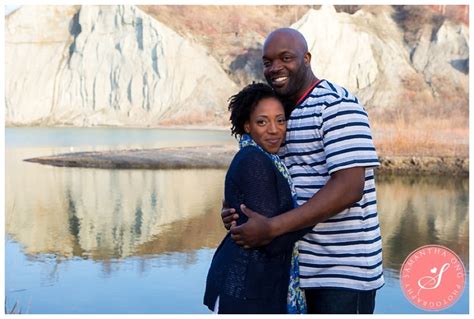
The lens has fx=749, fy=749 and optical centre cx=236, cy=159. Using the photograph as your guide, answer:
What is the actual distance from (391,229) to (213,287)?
261 inches

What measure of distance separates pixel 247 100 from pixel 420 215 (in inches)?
307

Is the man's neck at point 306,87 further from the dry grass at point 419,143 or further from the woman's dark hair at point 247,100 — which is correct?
the dry grass at point 419,143

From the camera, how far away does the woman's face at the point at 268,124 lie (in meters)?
2.29

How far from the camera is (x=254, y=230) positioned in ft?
7.15

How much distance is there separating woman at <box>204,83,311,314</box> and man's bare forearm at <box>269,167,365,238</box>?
41mm

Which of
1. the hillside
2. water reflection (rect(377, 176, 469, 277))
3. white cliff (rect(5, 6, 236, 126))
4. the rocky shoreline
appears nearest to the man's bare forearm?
water reflection (rect(377, 176, 469, 277))

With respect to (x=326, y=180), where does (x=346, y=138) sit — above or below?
above

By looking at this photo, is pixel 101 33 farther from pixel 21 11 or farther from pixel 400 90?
pixel 400 90

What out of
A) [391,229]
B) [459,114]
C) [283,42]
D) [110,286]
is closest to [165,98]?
[459,114]

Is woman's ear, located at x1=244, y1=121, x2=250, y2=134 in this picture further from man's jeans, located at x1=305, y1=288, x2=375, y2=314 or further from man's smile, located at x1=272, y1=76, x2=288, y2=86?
man's jeans, located at x1=305, y1=288, x2=375, y2=314

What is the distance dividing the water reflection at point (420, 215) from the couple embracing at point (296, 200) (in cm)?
423

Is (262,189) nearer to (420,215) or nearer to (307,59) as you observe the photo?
(307,59)

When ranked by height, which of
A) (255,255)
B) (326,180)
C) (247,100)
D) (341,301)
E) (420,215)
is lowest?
(420,215)

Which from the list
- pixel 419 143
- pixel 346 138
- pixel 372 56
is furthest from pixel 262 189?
pixel 372 56
